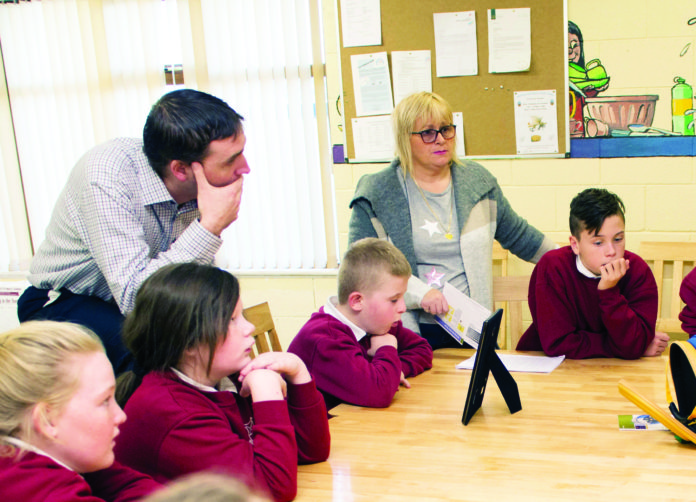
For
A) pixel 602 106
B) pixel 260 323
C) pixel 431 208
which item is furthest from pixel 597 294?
pixel 602 106

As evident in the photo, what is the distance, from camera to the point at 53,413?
0.92 metres

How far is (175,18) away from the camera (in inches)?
141

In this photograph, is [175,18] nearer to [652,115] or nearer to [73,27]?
[73,27]

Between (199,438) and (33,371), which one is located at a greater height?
(33,371)

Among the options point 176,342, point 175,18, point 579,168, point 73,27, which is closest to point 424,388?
point 176,342

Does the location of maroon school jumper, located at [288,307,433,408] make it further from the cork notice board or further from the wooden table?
the cork notice board

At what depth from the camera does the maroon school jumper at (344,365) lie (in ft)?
5.15

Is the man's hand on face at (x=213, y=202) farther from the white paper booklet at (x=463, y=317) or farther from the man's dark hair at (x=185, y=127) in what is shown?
the white paper booklet at (x=463, y=317)

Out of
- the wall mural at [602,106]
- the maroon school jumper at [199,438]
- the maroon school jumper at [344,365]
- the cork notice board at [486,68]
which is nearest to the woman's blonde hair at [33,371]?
the maroon school jumper at [199,438]

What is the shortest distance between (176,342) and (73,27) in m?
3.17

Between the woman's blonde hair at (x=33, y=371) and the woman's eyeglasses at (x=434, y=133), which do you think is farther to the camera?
the woman's eyeglasses at (x=434, y=133)

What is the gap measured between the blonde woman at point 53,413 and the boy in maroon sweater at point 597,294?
1.36 metres

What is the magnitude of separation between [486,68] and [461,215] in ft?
4.01

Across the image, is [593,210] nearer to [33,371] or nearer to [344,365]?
[344,365]
